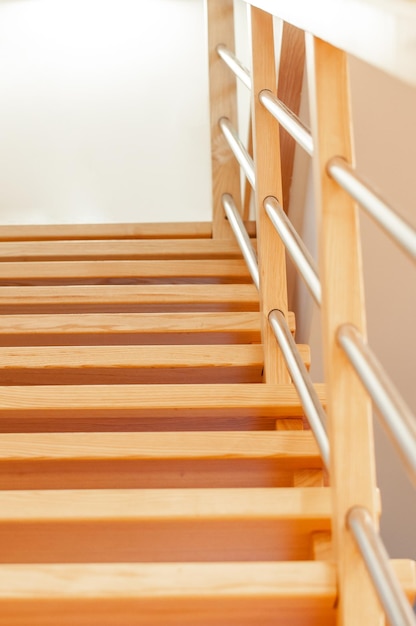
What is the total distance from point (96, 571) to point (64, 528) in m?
0.18

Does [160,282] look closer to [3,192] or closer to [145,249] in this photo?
[145,249]

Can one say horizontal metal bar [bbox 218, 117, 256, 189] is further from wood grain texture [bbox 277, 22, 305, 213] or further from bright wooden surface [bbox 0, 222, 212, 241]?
bright wooden surface [bbox 0, 222, 212, 241]

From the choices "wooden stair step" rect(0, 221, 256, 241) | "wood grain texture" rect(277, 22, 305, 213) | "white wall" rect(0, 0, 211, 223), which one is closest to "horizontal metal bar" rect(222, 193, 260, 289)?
"wooden stair step" rect(0, 221, 256, 241)

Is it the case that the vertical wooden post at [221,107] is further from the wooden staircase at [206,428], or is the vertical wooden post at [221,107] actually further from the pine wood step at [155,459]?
the pine wood step at [155,459]

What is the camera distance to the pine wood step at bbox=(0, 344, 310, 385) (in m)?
1.87

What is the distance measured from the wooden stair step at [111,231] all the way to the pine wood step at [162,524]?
1.51m

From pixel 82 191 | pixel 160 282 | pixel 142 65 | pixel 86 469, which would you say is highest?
pixel 142 65

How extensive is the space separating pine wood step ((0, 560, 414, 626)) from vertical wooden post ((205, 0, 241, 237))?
5.38ft

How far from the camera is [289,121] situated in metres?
1.41

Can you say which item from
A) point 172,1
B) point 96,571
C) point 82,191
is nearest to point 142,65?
point 172,1

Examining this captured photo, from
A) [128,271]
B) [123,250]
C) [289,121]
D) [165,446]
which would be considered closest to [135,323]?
[128,271]

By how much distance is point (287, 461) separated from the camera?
1446mm

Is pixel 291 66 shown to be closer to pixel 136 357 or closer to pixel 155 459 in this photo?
pixel 136 357

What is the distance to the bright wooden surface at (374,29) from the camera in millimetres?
616
